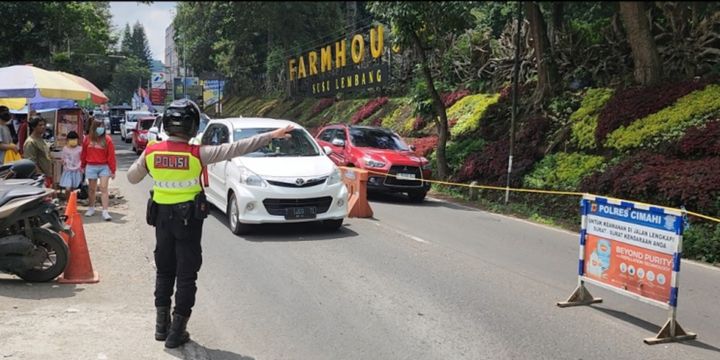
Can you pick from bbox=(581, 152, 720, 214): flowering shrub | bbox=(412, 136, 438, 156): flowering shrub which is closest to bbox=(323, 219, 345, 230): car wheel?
bbox=(581, 152, 720, 214): flowering shrub

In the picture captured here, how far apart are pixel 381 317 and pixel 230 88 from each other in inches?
1481

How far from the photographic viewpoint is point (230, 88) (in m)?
41.6

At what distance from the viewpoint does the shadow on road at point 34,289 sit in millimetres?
6145

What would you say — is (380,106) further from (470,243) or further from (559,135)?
(470,243)

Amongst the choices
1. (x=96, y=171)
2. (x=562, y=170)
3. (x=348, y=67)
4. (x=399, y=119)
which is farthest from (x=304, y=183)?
(x=348, y=67)

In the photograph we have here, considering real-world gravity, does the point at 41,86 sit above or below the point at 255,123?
above

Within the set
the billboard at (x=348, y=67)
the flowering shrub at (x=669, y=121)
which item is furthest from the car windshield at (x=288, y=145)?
the billboard at (x=348, y=67)

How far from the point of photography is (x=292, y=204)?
9.30m

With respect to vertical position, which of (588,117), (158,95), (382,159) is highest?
(158,95)

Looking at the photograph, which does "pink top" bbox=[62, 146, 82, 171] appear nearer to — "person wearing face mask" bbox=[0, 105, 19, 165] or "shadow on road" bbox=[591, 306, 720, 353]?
"person wearing face mask" bbox=[0, 105, 19, 165]

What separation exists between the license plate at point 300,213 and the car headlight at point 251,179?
558 millimetres

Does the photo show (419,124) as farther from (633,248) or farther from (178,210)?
(178,210)

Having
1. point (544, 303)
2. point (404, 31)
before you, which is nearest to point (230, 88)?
point (404, 31)

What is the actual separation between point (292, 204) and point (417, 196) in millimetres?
5863
